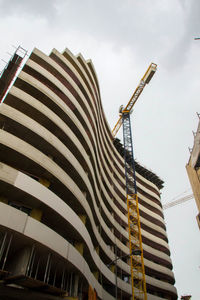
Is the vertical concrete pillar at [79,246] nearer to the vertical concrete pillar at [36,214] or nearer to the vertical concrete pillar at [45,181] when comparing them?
the vertical concrete pillar at [36,214]

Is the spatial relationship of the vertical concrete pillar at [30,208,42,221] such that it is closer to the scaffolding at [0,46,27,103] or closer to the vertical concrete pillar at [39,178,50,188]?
the vertical concrete pillar at [39,178,50,188]

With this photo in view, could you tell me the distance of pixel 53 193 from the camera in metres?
17.8

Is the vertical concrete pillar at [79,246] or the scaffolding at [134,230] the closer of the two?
the vertical concrete pillar at [79,246]

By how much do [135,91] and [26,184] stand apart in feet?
145

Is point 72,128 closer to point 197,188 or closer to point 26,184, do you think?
point 26,184

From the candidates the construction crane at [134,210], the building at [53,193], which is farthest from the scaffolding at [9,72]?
the construction crane at [134,210]

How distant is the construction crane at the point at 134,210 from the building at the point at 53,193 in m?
1.57

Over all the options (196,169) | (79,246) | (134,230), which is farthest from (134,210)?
(79,246)

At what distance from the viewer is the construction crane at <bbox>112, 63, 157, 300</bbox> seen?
3391 centimetres

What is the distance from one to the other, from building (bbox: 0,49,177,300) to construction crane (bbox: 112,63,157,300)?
157cm

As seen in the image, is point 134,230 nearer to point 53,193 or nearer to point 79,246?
point 79,246

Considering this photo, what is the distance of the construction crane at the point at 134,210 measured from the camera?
3391 cm

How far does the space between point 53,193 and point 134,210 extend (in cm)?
2663

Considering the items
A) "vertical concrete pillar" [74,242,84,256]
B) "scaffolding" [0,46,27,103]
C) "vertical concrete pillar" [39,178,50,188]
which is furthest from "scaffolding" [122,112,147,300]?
"scaffolding" [0,46,27,103]
